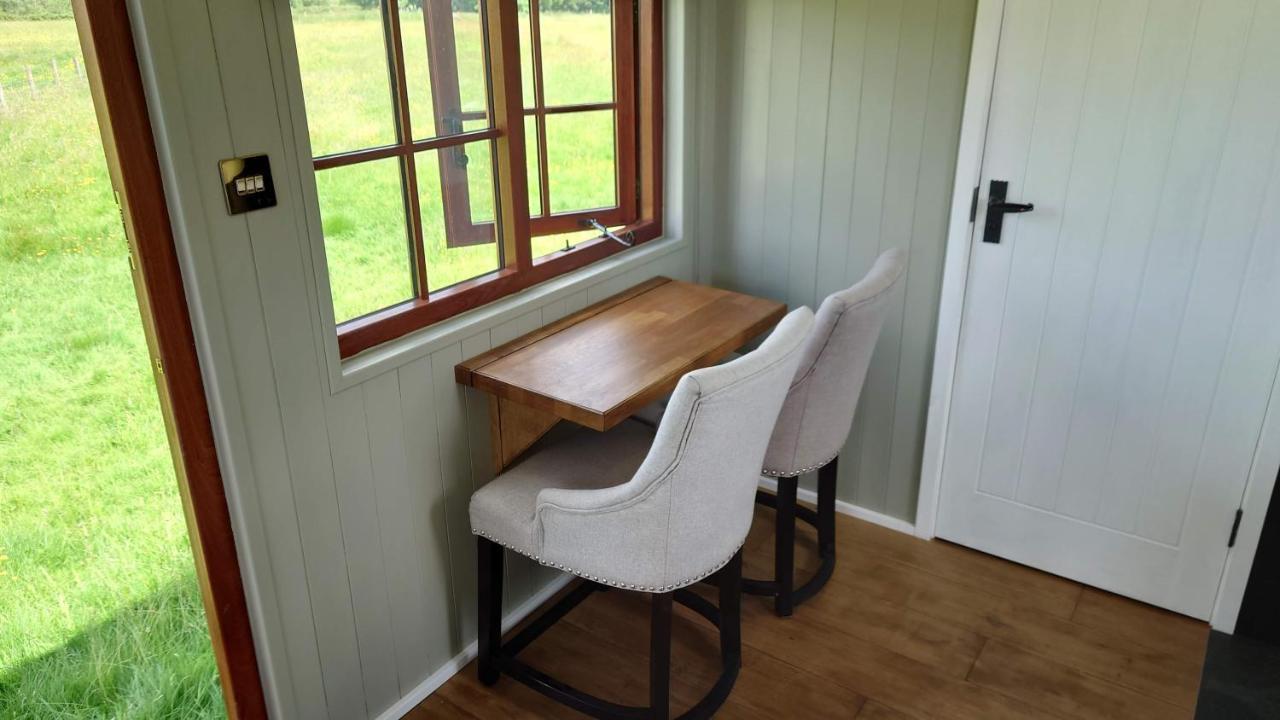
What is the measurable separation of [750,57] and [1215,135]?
1206 mm

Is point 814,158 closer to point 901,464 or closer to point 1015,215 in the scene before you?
point 1015,215

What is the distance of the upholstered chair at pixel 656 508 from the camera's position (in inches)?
67.5

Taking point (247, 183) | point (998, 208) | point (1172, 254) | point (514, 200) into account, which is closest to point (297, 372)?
point (247, 183)

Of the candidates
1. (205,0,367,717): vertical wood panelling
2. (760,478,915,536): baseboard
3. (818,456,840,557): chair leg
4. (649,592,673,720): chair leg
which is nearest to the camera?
(205,0,367,717): vertical wood panelling

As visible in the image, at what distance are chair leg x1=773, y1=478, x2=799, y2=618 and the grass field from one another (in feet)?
3.38

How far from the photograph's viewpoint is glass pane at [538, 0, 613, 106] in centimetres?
233

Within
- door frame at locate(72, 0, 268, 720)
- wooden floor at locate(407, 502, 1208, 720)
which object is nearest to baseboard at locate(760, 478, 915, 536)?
wooden floor at locate(407, 502, 1208, 720)

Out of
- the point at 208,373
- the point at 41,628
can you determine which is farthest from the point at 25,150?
the point at 41,628

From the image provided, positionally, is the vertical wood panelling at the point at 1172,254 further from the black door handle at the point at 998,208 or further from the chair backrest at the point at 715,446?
the chair backrest at the point at 715,446

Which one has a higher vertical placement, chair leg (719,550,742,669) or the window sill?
the window sill

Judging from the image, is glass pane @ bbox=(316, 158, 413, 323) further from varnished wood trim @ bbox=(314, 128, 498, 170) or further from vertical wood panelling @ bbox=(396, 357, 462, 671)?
vertical wood panelling @ bbox=(396, 357, 462, 671)

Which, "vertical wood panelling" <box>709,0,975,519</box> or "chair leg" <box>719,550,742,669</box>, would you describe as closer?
"chair leg" <box>719,550,742,669</box>

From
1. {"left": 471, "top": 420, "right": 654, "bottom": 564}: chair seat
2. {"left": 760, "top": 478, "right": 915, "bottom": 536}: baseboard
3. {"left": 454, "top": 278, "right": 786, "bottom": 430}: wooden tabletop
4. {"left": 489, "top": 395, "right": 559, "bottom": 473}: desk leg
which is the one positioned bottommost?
{"left": 760, "top": 478, "right": 915, "bottom": 536}: baseboard

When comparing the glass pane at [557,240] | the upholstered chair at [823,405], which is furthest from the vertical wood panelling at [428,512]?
the upholstered chair at [823,405]
